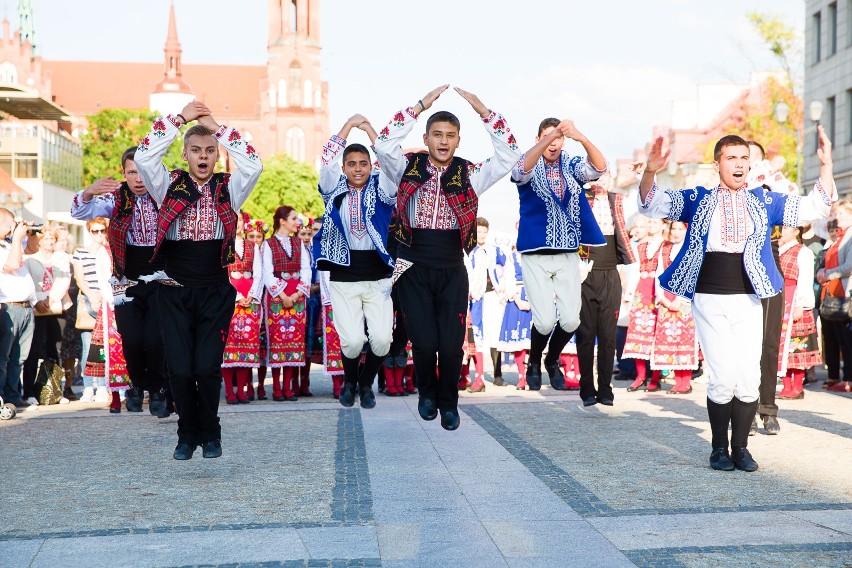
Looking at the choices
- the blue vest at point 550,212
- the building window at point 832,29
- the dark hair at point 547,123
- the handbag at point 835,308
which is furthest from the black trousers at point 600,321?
the building window at point 832,29

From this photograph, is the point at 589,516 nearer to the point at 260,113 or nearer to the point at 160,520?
the point at 160,520

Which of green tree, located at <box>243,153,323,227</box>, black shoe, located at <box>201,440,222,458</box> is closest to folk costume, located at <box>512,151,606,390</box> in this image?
black shoe, located at <box>201,440,222,458</box>

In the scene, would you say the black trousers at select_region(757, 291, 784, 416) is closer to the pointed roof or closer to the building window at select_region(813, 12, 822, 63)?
the building window at select_region(813, 12, 822, 63)

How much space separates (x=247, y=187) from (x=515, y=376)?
35.0 feet

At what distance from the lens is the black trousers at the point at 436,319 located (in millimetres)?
8203

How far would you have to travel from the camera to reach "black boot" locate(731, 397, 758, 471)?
7.98 meters

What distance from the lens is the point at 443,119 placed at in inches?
320

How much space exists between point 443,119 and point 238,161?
1.47m

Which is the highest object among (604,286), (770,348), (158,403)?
(604,286)

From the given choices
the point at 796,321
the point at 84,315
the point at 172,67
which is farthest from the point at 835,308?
the point at 172,67

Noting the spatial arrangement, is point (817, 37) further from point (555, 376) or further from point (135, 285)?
point (135, 285)

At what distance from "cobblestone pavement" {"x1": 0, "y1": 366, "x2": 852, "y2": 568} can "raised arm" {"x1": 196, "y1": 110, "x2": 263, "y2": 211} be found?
1.99 meters

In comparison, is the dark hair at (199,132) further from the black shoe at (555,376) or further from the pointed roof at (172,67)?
the pointed roof at (172,67)

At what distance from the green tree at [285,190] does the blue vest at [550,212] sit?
8275 cm
